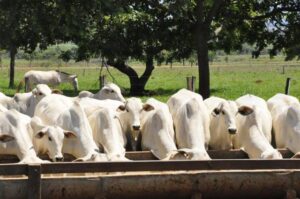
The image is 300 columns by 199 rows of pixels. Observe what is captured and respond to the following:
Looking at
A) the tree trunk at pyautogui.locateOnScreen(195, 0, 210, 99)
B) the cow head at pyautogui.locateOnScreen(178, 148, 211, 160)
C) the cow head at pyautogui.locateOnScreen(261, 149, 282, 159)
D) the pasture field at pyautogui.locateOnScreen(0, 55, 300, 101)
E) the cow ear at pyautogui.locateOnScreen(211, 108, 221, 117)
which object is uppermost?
the tree trunk at pyautogui.locateOnScreen(195, 0, 210, 99)

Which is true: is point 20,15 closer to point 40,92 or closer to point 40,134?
point 40,92

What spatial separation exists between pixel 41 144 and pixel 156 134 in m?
1.52

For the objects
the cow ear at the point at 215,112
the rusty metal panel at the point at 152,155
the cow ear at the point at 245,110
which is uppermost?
the cow ear at the point at 245,110

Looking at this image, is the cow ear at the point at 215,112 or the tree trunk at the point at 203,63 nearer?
the cow ear at the point at 215,112

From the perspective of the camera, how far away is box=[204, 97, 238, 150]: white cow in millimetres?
9109

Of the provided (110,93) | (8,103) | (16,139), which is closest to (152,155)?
(16,139)

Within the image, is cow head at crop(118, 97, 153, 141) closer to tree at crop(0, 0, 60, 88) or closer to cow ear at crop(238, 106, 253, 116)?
cow ear at crop(238, 106, 253, 116)

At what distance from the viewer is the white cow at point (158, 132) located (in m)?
8.61

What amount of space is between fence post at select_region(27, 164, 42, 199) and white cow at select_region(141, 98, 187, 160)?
2689 millimetres

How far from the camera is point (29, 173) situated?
5.94 metres

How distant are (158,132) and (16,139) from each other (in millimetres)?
1869

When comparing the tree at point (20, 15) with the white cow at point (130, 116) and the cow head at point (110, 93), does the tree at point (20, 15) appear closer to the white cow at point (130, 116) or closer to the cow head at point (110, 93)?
the cow head at point (110, 93)

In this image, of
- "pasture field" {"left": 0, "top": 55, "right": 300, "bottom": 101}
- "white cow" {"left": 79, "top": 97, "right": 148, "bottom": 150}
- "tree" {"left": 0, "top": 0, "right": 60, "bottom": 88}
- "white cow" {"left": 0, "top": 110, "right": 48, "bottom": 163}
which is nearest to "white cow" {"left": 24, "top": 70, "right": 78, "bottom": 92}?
"pasture field" {"left": 0, "top": 55, "right": 300, "bottom": 101}

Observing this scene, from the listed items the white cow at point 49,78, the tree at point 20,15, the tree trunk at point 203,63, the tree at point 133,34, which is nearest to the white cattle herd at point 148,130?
the tree at point 20,15
